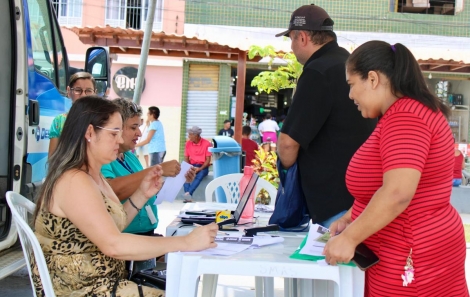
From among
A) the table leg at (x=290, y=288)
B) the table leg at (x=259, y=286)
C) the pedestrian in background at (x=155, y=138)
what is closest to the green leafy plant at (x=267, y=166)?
the pedestrian in background at (x=155, y=138)

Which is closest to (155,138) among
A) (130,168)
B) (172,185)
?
(130,168)

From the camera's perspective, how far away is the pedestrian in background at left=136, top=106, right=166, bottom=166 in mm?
11266

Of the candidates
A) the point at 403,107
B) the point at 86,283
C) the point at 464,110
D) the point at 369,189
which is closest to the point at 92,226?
the point at 86,283

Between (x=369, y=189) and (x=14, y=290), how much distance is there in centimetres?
392

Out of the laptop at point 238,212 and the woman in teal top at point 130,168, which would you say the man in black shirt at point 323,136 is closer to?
the laptop at point 238,212

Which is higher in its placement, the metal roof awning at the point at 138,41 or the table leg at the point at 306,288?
the metal roof awning at the point at 138,41

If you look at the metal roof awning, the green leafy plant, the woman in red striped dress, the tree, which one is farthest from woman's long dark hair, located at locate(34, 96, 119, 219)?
the metal roof awning

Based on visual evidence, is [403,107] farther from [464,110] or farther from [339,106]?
[464,110]

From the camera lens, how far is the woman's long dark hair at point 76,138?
8.32 feet

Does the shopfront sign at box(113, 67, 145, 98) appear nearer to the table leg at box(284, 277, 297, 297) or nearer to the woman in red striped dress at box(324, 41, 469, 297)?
the table leg at box(284, 277, 297, 297)

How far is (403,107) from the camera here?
81.8 inches

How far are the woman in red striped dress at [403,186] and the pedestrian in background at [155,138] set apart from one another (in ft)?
30.3

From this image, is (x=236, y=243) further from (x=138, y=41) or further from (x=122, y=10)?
(x=122, y=10)

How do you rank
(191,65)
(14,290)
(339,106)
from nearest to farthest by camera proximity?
1. (339,106)
2. (14,290)
3. (191,65)
